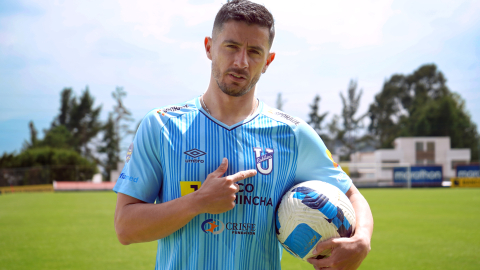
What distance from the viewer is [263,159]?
197 cm

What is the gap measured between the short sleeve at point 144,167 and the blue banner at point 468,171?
1478 inches

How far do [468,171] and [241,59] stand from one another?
37742 mm

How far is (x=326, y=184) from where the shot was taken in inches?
82.0

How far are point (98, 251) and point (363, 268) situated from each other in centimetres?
459

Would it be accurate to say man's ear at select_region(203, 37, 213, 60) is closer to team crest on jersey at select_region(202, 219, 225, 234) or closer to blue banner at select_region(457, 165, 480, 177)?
team crest on jersey at select_region(202, 219, 225, 234)

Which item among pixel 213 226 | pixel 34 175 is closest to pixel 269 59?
pixel 213 226

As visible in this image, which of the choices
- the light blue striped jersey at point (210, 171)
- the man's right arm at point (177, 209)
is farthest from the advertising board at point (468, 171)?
the man's right arm at point (177, 209)

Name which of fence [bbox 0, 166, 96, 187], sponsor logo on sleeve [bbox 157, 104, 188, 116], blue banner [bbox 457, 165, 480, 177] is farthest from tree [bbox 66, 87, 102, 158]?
sponsor logo on sleeve [bbox 157, 104, 188, 116]

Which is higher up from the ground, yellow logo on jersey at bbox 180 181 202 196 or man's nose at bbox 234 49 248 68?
man's nose at bbox 234 49 248 68

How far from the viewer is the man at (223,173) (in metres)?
1.79

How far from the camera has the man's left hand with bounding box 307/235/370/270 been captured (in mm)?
1797

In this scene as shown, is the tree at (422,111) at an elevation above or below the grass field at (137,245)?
above

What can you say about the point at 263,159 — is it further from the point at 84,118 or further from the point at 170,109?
the point at 84,118

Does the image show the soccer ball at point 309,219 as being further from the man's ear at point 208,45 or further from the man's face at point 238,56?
the man's ear at point 208,45
